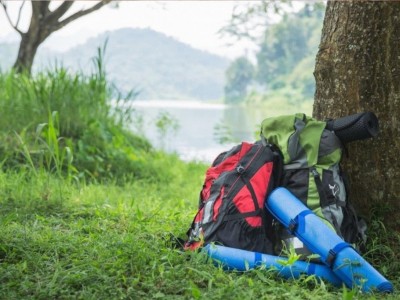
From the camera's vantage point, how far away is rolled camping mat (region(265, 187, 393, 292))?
2010 mm

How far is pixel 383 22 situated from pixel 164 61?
28427mm

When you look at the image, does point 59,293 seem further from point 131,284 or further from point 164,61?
point 164,61

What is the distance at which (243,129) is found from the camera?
14.1 m

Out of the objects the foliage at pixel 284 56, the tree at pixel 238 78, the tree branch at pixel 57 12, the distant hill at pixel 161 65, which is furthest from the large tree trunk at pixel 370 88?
the tree at pixel 238 78

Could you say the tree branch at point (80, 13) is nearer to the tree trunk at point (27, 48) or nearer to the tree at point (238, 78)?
the tree trunk at point (27, 48)

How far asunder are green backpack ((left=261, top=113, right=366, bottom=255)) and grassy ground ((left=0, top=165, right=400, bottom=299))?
181mm

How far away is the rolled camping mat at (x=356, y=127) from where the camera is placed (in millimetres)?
2295

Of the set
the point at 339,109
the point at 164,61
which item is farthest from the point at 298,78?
the point at 339,109

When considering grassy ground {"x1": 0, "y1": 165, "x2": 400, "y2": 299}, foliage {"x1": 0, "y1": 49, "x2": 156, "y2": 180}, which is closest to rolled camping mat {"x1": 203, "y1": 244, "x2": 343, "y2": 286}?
grassy ground {"x1": 0, "y1": 165, "x2": 400, "y2": 299}

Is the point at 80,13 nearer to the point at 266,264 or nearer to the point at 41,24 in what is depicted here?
the point at 41,24

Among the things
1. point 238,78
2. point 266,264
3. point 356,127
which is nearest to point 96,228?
point 266,264

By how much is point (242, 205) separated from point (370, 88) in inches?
27.9

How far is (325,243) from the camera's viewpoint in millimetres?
2064

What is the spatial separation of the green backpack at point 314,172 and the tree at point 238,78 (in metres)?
22.3
